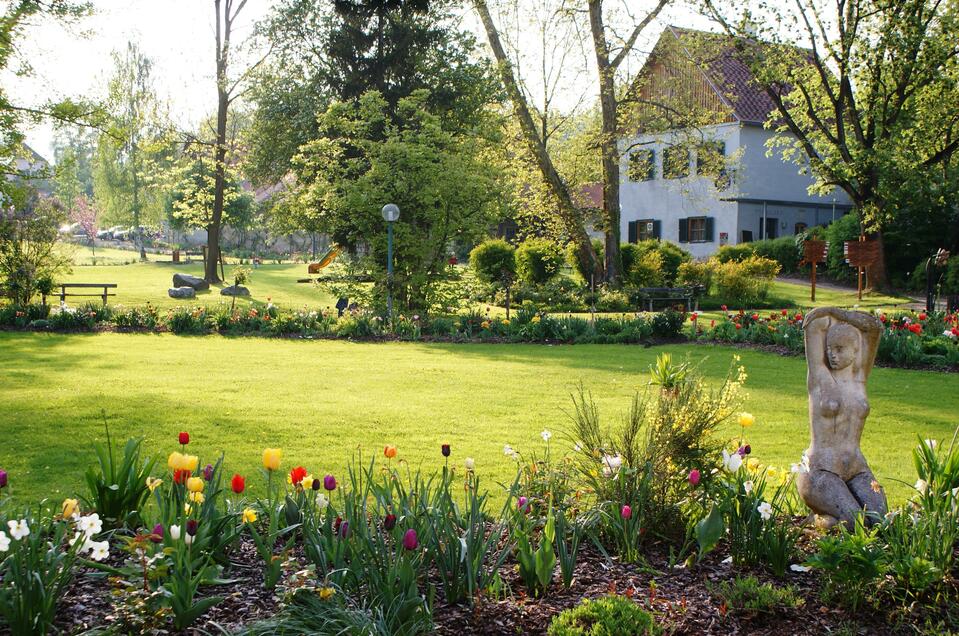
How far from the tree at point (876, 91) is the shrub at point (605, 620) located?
2381cm

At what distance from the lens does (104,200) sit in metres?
52.4

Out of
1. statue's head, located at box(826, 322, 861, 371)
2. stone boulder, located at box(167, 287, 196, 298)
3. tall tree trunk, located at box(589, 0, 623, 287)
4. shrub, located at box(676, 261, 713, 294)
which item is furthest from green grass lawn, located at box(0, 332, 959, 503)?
tall tree trunk, located at box(589, 0, 623, 287)

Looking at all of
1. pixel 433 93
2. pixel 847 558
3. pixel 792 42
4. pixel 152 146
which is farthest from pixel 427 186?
pixel 847 558

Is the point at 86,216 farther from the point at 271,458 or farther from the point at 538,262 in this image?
the point at 271,458

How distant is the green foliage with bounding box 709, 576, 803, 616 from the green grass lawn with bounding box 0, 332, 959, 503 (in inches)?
55.0

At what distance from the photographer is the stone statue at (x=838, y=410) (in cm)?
438

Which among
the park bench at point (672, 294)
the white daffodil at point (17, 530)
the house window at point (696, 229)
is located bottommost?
the white daffodil at point (17, 530)

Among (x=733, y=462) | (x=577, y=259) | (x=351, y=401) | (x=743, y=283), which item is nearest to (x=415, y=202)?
(x=351, y=401)

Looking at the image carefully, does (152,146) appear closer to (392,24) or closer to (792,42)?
(392,24)

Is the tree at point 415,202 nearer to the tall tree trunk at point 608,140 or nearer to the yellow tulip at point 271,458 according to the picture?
the tall tree trunk at point 608,140

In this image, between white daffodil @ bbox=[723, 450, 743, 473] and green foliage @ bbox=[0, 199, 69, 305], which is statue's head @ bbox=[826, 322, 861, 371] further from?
green foliage @ bbox=[0, 199, 69, 305]

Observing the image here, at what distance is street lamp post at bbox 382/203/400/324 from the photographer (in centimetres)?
1727

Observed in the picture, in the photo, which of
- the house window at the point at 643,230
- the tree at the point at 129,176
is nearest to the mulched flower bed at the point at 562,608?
the house window at the point at 643,230

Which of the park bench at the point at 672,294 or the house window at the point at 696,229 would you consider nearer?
the park bench at the point at 672,294
